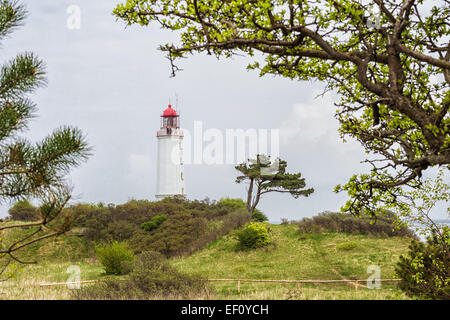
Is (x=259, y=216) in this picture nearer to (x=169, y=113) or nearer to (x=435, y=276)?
(x=169, y=113)

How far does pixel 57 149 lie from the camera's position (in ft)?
20.3

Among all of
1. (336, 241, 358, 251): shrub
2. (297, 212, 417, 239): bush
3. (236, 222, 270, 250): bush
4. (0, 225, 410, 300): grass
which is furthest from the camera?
(297, 212, 417, 239): bush

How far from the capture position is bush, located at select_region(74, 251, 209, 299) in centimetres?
1153

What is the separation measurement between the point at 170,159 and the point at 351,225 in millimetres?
18743

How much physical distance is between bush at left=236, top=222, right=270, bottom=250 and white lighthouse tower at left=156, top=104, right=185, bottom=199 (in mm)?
14592

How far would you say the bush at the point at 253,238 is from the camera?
25.2m

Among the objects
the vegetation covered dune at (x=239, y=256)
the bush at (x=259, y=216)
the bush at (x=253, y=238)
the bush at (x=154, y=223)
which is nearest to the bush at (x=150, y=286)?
the vegetation covered dune at (x=239, y=256)

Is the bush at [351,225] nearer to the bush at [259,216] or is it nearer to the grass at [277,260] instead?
the grass at [277,260]

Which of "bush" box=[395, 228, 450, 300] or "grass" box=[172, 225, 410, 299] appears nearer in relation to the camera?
"bush" box=[395, 228, 450, 300]

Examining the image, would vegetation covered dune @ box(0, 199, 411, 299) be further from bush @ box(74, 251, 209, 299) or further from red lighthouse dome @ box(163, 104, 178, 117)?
red lighthouse dome @ box(163, 104, 178, 117)

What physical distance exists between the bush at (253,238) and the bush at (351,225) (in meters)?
3.81

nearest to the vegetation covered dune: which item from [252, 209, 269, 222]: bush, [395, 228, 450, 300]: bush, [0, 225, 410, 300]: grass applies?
[0, 225, 410, 300]: grass
